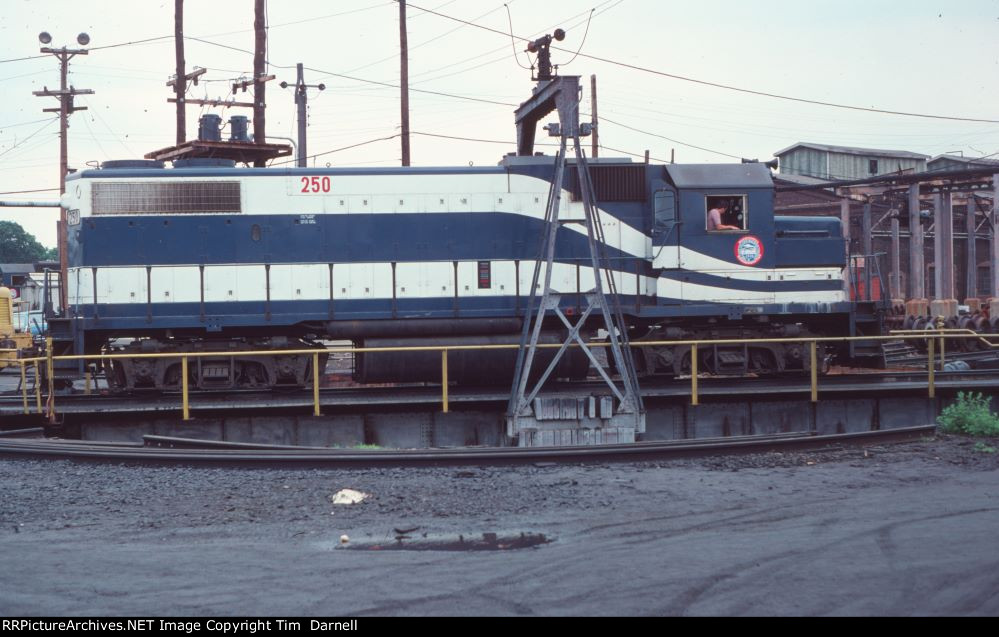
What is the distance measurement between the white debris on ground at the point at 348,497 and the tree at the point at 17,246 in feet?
362

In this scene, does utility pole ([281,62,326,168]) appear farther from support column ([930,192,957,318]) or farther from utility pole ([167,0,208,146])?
support column ([930,192,957,318])

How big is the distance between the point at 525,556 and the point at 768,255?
434 inches

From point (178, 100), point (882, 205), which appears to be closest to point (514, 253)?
point (178, 100)

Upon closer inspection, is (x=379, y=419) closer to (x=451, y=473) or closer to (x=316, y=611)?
(x=451, y=473)

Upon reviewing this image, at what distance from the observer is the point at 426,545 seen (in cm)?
712

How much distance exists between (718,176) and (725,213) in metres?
0.65

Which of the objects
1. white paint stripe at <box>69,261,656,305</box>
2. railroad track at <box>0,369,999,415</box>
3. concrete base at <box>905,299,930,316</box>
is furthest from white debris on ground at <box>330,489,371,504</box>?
concrete base at <box>905,299,930,316</box>

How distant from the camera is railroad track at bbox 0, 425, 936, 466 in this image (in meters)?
10.8

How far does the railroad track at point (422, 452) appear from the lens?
10.8 metres

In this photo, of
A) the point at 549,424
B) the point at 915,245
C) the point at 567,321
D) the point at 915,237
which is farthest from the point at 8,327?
the point at 915,245

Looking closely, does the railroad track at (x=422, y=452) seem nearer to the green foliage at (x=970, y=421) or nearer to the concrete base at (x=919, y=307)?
the green foliage at (x=970, y=421)

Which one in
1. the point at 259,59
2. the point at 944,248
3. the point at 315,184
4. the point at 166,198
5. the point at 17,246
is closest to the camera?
the point at 166,198

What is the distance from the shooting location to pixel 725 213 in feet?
53.0

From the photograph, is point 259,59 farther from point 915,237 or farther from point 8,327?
point 915,237
